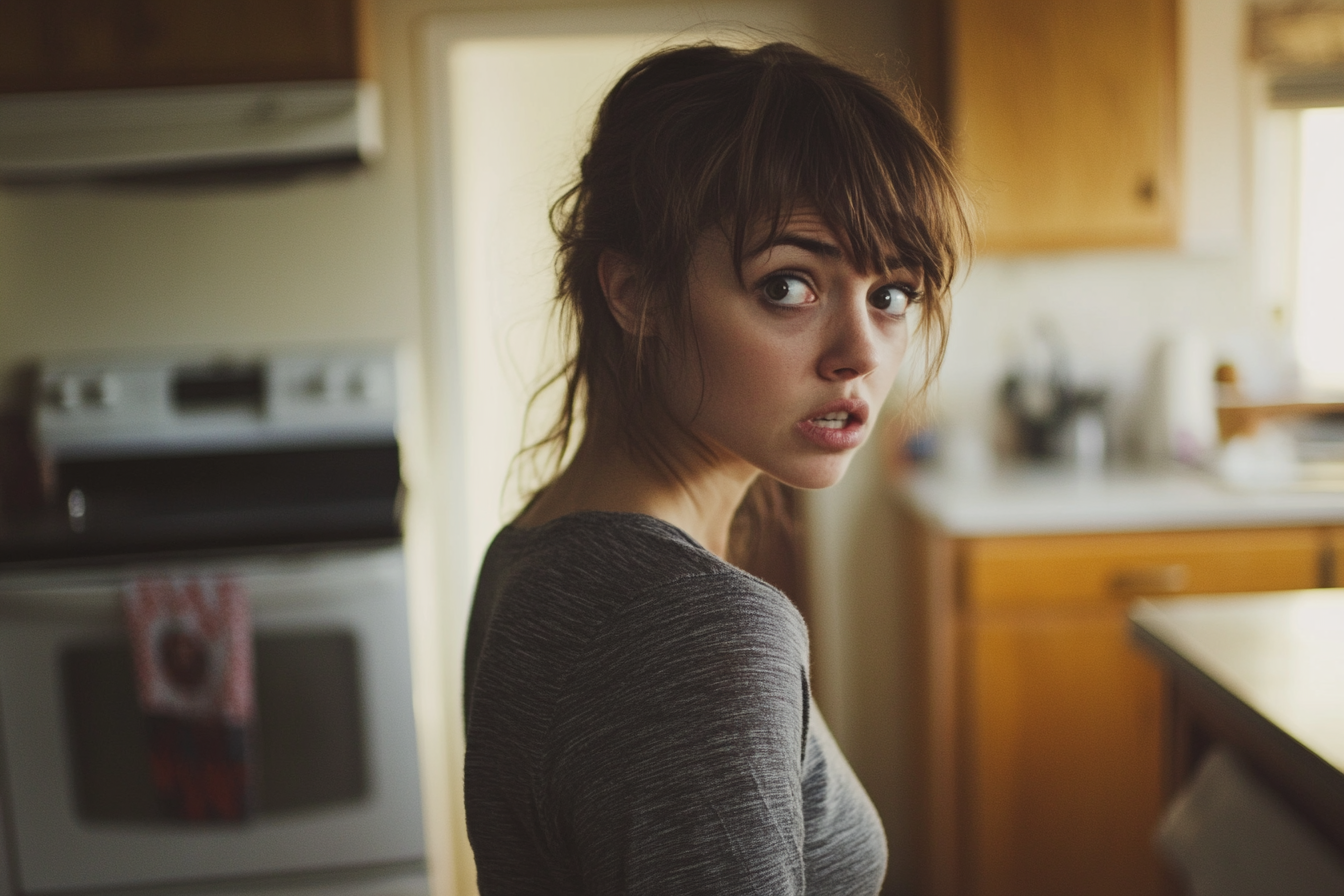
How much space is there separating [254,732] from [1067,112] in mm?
2062

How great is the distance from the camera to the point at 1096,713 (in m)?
1.98

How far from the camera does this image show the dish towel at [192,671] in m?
1.73

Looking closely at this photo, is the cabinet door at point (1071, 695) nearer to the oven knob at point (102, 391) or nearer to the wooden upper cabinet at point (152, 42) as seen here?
the wooden upper cabinet at point (152, 42)

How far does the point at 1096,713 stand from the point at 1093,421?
738mm

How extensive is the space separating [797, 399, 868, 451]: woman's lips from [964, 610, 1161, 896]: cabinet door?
1.55 metres

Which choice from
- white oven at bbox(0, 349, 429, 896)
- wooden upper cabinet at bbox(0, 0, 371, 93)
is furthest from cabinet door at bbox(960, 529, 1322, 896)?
wooden upper cabinet at bbox(0, 0, 371, 93)

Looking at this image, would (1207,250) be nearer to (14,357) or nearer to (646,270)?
(646,270)

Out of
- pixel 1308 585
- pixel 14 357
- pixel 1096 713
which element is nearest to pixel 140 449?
pixel 14 357

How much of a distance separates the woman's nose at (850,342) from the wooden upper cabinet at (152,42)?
66.0 inches

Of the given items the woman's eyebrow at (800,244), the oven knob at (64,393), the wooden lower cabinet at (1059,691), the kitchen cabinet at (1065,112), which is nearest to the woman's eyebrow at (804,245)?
the woman's eyebrow at (800,244)

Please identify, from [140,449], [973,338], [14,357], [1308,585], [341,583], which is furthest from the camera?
[973,338]

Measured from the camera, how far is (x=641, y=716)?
1.57 feet

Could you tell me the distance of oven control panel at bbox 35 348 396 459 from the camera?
2146mm

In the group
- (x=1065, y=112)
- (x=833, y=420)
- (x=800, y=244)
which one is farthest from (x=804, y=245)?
(x=1065, y=112)
